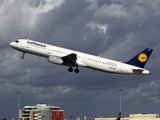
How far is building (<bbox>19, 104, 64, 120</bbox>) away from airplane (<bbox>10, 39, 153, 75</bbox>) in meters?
90.7

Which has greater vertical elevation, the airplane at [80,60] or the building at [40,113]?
the airplane at [80,60]

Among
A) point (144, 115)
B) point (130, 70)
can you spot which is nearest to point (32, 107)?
point (144, 115)

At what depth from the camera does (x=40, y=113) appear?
166375 millimetres

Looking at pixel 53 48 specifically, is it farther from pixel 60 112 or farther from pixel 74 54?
pixel 60 112

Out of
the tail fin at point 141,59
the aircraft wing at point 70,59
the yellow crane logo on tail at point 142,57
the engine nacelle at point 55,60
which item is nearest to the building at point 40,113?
the aircraft wing at point 70,59

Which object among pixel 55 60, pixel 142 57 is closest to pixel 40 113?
pixel 55 60

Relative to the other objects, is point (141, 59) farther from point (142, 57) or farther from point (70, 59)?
point (70, 59)

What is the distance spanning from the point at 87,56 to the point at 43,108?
106m

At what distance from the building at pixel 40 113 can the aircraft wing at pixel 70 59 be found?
91215 millimetres

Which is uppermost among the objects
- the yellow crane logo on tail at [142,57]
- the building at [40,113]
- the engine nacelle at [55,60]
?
the yellow crane logo on tail at [142,57]

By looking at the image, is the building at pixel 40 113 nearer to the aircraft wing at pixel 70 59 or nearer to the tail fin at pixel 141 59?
the aircraft wing at pixel 70 59

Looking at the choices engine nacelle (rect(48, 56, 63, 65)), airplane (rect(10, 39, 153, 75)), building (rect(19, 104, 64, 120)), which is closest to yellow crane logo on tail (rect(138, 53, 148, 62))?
airplane (rect(10, 39, 153, 75))

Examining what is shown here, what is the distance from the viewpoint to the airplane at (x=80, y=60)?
73.7 meters

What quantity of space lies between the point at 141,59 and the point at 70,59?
19301 mm
